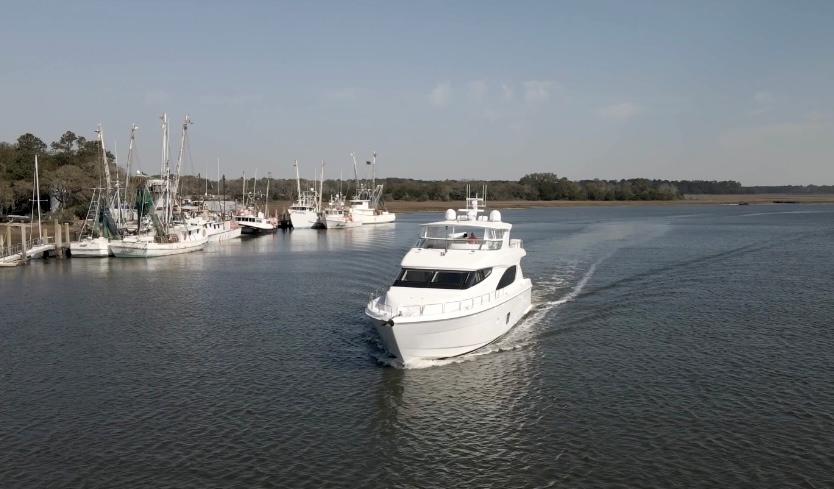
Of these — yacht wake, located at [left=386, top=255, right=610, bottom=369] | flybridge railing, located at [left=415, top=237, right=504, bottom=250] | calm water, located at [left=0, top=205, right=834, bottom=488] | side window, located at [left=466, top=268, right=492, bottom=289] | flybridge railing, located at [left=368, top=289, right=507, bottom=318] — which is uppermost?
flybridge railing, located at [left=415, top=237, right=504, bottom=250]

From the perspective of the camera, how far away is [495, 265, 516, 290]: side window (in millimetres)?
35138

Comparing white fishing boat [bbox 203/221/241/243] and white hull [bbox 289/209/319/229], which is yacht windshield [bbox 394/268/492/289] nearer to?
white fishing boat [bbox 203/221/241/243]

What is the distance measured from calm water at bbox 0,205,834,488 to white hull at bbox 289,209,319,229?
274 ft

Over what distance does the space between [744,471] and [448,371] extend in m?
12.5

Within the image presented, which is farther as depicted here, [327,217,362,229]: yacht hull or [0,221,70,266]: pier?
[327,217,362,229]: yacht hull

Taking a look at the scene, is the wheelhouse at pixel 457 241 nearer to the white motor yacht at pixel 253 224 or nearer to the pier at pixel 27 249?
the pier at pixel 27 249

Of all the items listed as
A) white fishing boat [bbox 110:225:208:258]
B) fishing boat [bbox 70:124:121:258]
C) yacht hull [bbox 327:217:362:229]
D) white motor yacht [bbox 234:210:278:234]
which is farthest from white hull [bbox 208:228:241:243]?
yacht hull [bbox 327:217:362:229]

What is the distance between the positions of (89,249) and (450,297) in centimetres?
5998

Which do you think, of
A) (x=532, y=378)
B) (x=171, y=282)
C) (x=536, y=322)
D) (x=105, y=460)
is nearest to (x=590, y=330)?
(x=536, y=322)

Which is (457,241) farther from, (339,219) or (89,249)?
(339,219)

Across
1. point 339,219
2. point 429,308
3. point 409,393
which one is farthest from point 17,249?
point 339,219

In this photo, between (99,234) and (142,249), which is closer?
(142,249)

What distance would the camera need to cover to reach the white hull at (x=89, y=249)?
250 feet

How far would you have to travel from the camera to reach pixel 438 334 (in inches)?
1166
